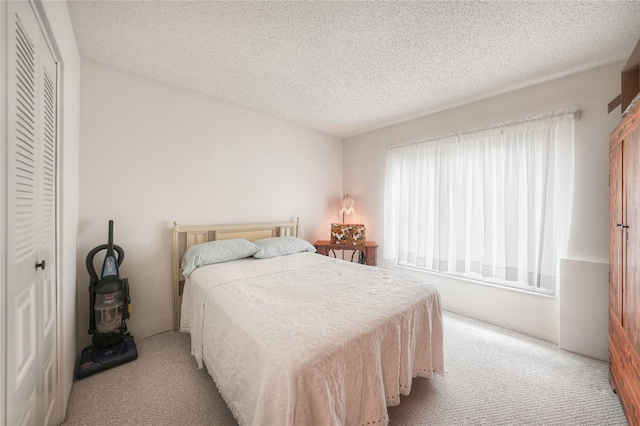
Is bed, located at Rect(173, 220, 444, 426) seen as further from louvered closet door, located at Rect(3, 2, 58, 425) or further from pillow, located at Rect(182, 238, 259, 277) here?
louvered closet door, located at Rect(3, 2, 58, 425)

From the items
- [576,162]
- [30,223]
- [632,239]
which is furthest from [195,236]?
[576,162]

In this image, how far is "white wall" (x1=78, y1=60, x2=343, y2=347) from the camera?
212 centimetres

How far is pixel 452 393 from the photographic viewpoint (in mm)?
1707

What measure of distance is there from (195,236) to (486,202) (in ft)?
10.8

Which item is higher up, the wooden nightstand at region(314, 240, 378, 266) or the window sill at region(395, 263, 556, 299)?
the wooden nightstand at region(314, 240, 378, 266)

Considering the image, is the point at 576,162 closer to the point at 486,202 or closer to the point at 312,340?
the point at 486,202

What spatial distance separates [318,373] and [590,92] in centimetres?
319

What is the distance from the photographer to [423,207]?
3279mm

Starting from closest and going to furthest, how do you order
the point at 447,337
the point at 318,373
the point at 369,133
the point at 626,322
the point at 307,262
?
1. the point at 318,373
2. the point at 626,322
3. the point at 447,337
4. the point at 307,262
5. the point at 369,133

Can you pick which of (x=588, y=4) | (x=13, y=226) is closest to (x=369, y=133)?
(x=588, y=4)

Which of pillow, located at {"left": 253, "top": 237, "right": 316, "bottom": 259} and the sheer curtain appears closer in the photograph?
the sheer curtain

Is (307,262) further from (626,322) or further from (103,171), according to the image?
(626,322)

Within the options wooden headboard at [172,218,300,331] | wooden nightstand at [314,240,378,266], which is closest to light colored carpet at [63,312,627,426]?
wooden headboard at [172,218,300,331]

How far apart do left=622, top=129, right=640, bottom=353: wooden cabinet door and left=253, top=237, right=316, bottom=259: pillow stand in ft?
8.56
